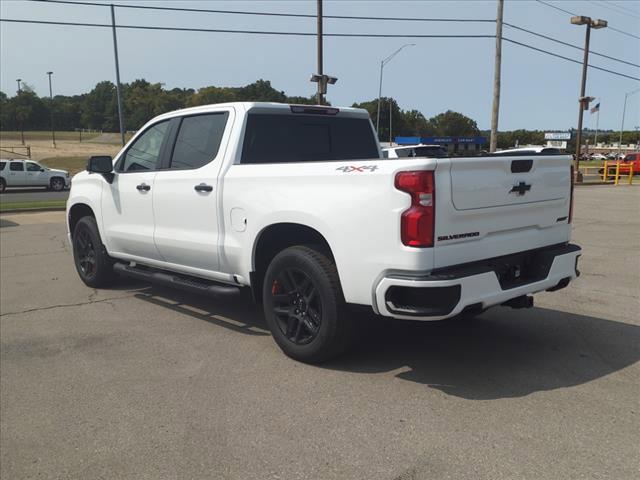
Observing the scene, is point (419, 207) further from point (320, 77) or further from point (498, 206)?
point (320, 77)

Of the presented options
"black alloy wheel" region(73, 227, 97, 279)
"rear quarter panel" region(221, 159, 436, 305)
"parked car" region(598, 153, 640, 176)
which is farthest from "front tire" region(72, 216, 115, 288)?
"parked car" region(598, 153, 640, 176)

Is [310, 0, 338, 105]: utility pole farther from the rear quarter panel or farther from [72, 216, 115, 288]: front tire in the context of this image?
the rear quarter panel

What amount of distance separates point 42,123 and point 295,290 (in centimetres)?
13826

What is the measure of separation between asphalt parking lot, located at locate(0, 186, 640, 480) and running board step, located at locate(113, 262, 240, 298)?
1.34 feet

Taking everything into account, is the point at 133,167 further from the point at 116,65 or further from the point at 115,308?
the point at 116,65

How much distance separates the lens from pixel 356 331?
4.17 metres

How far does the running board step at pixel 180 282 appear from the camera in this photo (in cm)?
496

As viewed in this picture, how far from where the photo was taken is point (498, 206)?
153 inches

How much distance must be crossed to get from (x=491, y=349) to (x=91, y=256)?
495 centimetres

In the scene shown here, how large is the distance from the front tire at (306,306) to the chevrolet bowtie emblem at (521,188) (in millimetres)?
1374

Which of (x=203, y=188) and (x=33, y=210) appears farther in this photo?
(x=33, y=210)

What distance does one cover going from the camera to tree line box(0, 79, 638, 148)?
325ft

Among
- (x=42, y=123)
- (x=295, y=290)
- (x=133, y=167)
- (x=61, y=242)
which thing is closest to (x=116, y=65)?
(x=61, y=242)

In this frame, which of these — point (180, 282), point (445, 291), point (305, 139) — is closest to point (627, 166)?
point (305, 139)
